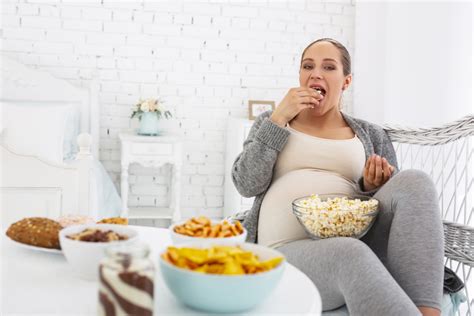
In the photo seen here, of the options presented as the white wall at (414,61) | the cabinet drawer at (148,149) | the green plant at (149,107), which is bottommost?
the cabinet drawer at (148,149)

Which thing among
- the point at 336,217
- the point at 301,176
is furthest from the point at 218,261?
the point at 301,176

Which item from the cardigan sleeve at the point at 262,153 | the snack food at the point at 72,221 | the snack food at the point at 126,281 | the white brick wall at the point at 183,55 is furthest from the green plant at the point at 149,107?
the snack food at the point at 126,281

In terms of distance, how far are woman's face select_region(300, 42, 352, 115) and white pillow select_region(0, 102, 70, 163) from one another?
1.52 m

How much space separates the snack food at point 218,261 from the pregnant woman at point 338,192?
1.44ft

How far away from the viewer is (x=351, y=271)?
4.10 ft

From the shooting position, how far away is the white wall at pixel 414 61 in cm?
303

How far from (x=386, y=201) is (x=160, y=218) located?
2.36m

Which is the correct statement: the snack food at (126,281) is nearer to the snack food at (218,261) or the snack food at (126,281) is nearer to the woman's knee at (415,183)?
the snack food at (218,261)

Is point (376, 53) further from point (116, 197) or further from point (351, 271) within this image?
point (351, 271)

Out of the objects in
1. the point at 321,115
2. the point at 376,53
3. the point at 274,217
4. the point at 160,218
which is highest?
the point at 376,53

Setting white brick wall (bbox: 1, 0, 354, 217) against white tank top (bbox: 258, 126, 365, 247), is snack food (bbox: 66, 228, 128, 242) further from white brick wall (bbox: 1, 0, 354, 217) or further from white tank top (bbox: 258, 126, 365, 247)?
white brick wall (bbox: 1, 0, 354, 217)

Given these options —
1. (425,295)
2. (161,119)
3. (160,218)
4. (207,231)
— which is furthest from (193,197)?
(207,231)

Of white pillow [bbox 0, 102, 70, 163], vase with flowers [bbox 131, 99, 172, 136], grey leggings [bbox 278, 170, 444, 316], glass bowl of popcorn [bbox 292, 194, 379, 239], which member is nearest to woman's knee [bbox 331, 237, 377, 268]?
grey leggings [bbox 278, 170, 444, 316]

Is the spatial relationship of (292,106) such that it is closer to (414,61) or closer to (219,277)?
(219,277)
